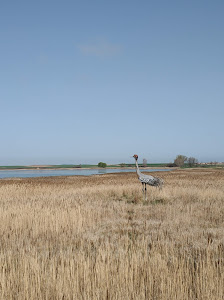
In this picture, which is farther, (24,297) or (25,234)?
(25,234)

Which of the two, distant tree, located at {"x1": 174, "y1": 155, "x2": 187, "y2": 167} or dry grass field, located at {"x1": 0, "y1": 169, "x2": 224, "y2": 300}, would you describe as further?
distant tree, located at {"x1": 174, "y1": 155, "x2": 187, "y2": 167}

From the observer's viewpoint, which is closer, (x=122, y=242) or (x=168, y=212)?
(x=122, y=242)

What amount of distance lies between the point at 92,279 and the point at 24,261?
1477mm

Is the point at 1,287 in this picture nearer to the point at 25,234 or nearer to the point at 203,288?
the point at 203,288

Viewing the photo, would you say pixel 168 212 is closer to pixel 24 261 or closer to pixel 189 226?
pixel 189 226

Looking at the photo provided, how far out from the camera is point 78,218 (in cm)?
934

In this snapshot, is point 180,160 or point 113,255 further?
point 180,160

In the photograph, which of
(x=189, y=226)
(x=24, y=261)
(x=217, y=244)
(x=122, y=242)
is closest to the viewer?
(x=24, y=261)

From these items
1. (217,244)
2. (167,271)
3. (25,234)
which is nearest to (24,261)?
(167,271)

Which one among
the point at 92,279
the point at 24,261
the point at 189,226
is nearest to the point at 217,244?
the point at 189,226

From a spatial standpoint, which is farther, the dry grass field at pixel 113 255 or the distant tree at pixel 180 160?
the distant tree at pixel 180 160

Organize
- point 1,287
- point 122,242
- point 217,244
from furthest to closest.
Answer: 1. point 122,242
2. point 217,244
3. point 1,287

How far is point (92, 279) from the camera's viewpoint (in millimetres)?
4121

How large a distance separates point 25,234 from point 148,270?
14.8ft
